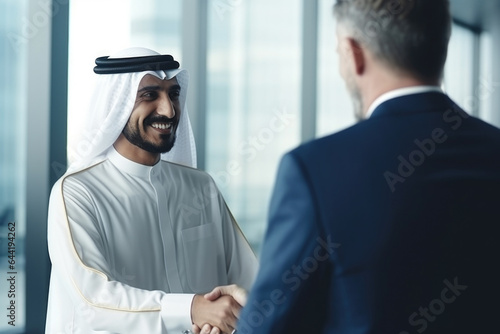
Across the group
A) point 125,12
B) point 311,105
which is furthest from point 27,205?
point 311,105

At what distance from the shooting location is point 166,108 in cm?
221

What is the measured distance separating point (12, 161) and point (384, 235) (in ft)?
6.91

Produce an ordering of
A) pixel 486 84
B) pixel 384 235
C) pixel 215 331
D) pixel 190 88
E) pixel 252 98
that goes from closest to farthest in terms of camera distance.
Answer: pixel 384 235, pixel 215 331, pixel 190 88, pixel 252 98, pixel 486 84

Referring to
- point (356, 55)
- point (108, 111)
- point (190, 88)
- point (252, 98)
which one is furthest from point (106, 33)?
point (356, 55)

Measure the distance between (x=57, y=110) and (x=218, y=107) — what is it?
6.65ft

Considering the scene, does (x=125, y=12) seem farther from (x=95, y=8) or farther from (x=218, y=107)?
(x=218, y=107)

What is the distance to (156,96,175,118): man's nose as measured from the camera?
2.21 metres

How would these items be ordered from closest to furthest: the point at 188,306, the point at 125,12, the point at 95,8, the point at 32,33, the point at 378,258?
the point at 378,258 < the point at 188,306 < the point at 32,33 < the point at 95,8 < the point at 125,12

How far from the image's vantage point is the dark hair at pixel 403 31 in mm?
1135

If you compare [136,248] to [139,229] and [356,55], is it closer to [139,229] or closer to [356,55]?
[139,229]

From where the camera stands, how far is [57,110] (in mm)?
2828

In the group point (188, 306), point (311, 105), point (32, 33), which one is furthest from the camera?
point (311, 105)

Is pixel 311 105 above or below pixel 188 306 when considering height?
above

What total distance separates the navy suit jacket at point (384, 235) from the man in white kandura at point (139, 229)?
2.93 ft
